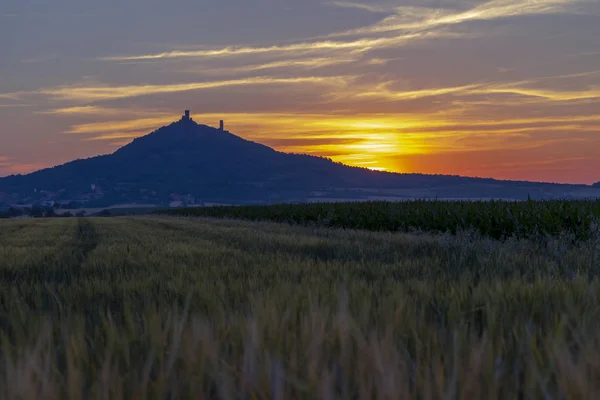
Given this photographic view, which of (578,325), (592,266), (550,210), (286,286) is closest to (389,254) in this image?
(592,266)

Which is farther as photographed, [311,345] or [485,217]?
[485,217]

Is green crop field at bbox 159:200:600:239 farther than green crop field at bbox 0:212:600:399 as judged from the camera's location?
Yes

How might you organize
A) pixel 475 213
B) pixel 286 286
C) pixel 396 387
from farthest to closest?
pixel 475 213 < pixel 286 286 < pixel 396 387

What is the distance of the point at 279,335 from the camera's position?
2.02 meters

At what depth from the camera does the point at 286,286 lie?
319 centimetres

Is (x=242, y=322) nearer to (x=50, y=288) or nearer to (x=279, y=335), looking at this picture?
(x=279, y=335)

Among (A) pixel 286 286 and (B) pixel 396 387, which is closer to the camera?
(B) pixel 396 387

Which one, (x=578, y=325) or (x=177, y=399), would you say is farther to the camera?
(x=578, y=325)

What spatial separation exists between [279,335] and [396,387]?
628 mm

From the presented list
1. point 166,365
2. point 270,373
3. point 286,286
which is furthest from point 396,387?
point 286,286

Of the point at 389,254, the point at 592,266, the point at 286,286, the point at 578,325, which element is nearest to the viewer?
the point at 578,325

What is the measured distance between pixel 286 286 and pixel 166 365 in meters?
1.44

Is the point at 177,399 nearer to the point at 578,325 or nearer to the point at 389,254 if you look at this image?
the point at 578,325

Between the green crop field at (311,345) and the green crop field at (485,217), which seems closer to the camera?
the green crop field at (311,345)
